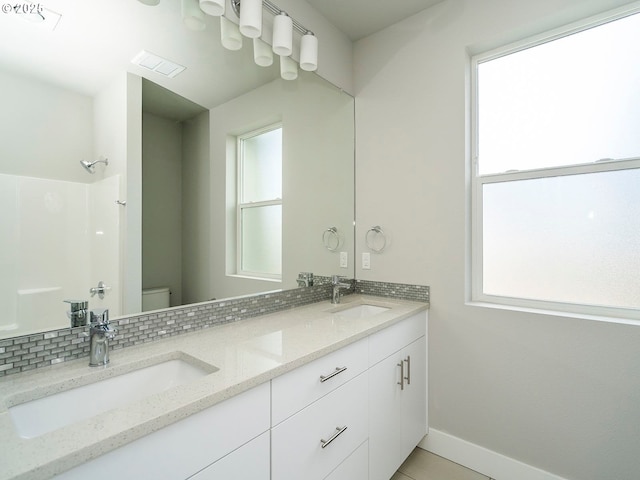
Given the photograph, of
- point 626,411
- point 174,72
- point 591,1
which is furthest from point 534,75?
point 174,72

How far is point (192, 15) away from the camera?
4.26 ft

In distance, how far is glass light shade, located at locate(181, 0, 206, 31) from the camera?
1.28 meters

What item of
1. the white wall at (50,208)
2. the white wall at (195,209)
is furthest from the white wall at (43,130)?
the white wall at (195,209)

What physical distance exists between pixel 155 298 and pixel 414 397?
1.49 m

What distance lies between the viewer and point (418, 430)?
1.76 metres

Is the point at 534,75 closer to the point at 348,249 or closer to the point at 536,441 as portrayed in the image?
the point at 348,249

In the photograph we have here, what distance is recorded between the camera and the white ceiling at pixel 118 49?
95 centimetres

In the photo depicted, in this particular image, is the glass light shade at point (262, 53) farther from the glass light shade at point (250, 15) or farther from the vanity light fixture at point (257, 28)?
the glass light shade at point (250, 15)

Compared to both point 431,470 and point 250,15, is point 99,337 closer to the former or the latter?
point 250,15

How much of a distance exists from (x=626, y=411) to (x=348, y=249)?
1.62 m

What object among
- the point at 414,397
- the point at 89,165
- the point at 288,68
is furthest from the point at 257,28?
the point at 414,397

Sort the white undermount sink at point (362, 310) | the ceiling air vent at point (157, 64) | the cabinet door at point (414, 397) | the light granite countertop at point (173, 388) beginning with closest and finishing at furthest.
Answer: the light granite countertop at point (173, 388)
the ceiling air vent at point (157, 64)
the cabinet door at point (414, 397)
the white undermount sink at point (362, 310)

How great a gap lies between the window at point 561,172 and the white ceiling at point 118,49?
1.47 metres

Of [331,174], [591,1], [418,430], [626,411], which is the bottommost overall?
[418,430]
